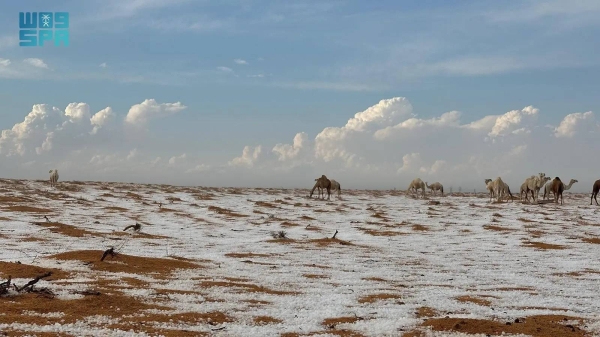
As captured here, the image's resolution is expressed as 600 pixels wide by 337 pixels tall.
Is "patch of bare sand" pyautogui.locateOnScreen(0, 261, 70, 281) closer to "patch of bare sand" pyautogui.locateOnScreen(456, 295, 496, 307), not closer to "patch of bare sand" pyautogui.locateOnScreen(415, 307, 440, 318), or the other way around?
"patch of bare sand" pyautogui.locateOnScreen(415, 307, 440, 318)

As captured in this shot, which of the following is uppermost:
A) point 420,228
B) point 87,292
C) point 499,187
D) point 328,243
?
point 499,187

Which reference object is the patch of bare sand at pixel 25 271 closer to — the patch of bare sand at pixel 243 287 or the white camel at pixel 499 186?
the patch of bare sand at pixel 243 287

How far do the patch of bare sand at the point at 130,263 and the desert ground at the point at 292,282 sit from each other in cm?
3

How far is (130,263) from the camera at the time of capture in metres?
10.4

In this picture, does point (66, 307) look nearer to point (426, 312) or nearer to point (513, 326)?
point (426, 312)

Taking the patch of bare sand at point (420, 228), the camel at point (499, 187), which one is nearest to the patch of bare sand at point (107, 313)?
the patch of bare sand at point (420, 228)

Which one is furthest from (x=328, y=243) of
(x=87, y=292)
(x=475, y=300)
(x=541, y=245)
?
(x=87, y=292)

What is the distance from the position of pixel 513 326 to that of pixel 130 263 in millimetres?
7165

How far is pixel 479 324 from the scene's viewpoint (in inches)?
261

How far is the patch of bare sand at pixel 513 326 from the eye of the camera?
6340 millimetres

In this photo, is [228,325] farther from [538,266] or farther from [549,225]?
[549,225]

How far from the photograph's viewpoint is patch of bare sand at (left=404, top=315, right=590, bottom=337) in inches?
250

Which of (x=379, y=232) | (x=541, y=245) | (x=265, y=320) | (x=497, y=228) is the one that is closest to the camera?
(x=265, y=320)

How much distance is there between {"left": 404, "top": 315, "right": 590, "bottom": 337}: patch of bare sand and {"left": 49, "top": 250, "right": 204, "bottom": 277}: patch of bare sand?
5.12 meters
